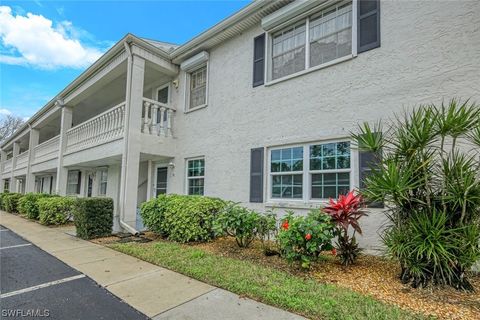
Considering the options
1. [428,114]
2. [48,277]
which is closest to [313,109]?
[428,114]

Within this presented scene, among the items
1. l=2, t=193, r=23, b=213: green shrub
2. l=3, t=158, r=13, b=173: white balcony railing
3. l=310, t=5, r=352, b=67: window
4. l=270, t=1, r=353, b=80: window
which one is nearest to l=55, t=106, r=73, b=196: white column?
l=2, t=193, r=23, b=213: green shrub

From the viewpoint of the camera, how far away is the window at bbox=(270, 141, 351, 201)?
6.46m

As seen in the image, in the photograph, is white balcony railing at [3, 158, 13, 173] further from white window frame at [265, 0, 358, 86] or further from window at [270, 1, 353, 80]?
window at [270, 1, 353, 80]

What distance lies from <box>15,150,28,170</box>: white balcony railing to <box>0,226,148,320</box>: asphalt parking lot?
19161 mm

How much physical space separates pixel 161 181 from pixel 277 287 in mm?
8631

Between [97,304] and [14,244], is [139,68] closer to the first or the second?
[14,244]

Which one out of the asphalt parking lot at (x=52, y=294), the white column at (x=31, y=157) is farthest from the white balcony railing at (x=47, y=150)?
the asphalt parking lot at (x=52, y=294)

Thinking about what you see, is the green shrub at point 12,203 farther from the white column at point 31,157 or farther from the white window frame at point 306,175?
the white window frame at point 306,175

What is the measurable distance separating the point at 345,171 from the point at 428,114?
2.47m

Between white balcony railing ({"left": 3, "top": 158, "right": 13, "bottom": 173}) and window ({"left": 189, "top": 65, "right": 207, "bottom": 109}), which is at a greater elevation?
window ({"left": 189, "top": 65, "right": 207, "bottom": 109})

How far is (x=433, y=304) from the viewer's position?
354 centimetres

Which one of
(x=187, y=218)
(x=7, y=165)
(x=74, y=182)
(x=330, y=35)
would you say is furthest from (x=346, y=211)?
(x=7, y=165)

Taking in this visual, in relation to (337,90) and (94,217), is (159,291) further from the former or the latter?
(337,90)

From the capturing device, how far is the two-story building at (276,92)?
18.3 ft
